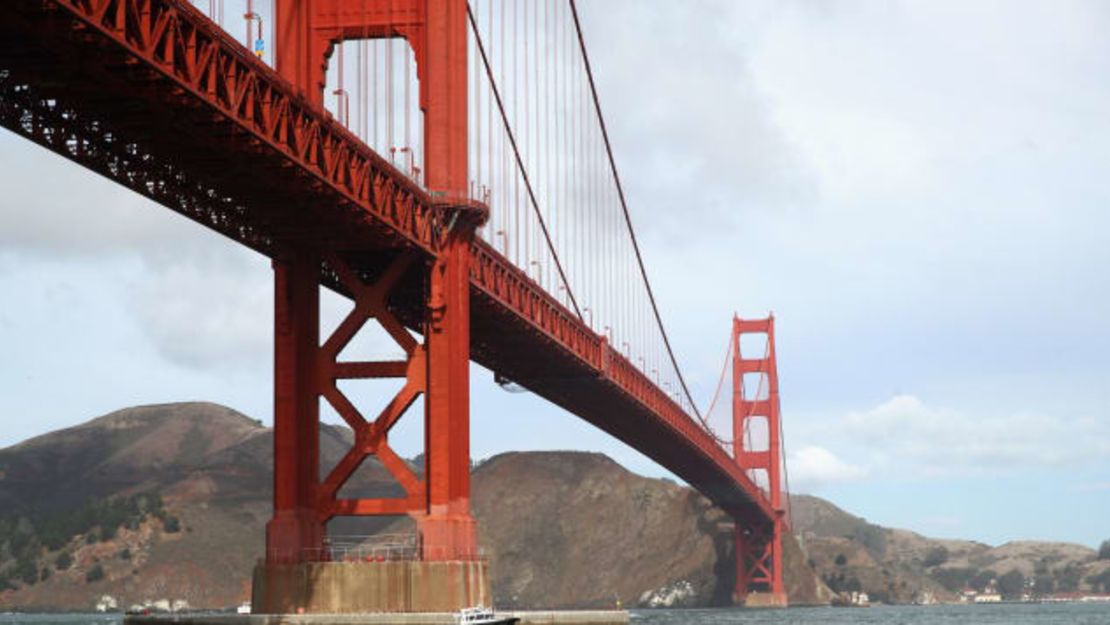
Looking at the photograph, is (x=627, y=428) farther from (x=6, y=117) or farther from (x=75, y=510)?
(x=75, y=510)

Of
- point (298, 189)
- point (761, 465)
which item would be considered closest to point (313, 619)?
point (298, 189)

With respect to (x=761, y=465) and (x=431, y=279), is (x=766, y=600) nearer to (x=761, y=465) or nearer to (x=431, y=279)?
(x=761, y=465)

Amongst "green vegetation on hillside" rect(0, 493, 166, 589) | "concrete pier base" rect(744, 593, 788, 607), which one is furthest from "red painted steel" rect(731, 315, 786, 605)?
"green vegetation on hillside" rect(0, 493, 166, 589)

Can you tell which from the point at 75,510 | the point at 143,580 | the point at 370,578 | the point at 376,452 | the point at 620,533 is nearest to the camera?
the point at 370,578

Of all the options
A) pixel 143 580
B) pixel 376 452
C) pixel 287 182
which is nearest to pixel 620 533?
pixel 143 580

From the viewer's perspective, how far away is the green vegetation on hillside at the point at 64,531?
173 meters

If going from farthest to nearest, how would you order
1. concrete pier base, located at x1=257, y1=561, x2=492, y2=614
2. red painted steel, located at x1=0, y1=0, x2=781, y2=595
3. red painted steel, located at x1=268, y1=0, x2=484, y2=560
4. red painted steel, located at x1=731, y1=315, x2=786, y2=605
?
red painted steel, located at x1=731, y1=315, x2=786, y2=605 → red painted steel, located at x1=268, y1=0, x2=484, y2=560 → concrete pier base, located at x1=257, y1=561, x2=492, y2=614 → red painted steel, located at x1=0, y1=0, x2=781, y2=595

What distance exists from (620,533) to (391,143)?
417ft

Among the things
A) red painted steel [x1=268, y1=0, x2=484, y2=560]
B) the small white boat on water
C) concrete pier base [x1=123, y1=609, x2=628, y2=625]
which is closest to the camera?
the small white boat on water

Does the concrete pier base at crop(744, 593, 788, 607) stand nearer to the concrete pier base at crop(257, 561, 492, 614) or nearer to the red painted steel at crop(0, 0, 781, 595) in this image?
the red painted steel at crop(0, 0, 781, 595)

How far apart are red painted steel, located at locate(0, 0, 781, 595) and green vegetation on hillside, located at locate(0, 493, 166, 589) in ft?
344

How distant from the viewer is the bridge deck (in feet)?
113

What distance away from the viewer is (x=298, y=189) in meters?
44.4

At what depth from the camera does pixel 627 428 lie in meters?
95.8
